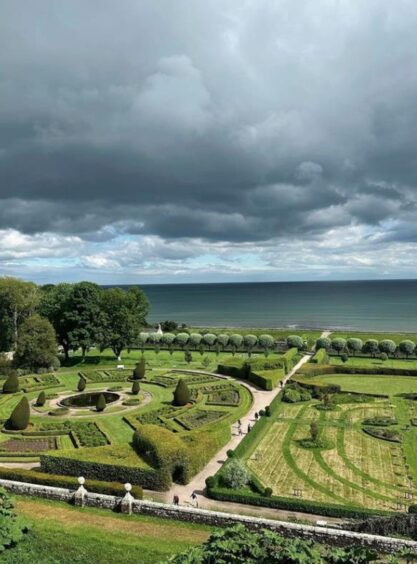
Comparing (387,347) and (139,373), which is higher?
(387,347)

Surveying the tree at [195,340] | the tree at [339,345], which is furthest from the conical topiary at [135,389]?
the tree at [339,345]

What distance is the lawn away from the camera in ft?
54.1

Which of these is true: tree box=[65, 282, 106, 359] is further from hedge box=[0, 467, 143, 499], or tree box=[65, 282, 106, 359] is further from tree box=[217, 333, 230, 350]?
hedge box=[0, 467, 143, 499]

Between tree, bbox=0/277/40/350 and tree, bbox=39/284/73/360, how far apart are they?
5.45 ft

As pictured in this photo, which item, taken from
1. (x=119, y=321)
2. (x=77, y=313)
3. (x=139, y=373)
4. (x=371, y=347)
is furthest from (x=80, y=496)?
(x=371, y=347)

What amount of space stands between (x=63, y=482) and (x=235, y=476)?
9247 millimetres

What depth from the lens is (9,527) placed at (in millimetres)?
16625

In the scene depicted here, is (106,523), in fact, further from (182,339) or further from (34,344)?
(182,339)

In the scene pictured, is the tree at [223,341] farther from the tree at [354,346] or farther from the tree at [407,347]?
the tree at [407,347]

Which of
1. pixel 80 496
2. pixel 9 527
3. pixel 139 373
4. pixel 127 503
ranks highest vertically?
pixel 9 527

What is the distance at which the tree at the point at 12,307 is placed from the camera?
212 feet

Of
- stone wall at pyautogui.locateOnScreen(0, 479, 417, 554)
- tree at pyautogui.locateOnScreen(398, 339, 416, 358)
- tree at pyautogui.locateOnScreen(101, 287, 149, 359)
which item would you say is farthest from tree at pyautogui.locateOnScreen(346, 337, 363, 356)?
stone wall at pyautogui.locateOnScreen(0, 479, 417, 554)

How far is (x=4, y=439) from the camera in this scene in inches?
1316

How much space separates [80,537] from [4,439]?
18516mm
